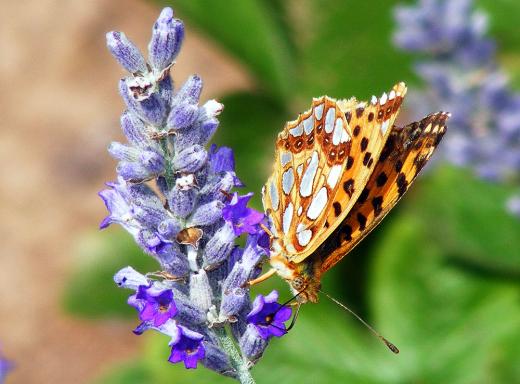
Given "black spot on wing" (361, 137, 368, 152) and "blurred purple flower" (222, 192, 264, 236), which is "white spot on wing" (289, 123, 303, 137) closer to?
"black spot on wing" (361, 137, 368, 152)

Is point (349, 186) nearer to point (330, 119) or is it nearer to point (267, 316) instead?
point (330, 119)

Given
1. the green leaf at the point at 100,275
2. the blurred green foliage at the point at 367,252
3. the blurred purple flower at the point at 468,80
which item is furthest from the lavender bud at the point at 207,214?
the green leaf at the point at 100,275

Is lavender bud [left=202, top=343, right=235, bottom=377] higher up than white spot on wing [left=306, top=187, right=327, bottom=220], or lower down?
lower down

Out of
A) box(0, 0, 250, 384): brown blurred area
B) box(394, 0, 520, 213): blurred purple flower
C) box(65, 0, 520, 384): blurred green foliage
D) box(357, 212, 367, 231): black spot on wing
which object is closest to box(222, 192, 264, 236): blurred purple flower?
box(357, 212, 367, 231): black spot on wing

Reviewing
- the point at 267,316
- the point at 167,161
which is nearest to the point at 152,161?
the point at 167,161

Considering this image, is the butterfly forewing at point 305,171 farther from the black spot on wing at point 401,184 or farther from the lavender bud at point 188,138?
the lavender bud at point 188,138

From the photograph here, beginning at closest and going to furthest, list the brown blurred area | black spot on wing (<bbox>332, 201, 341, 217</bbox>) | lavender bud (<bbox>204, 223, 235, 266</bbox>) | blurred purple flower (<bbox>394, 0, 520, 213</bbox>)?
lavender bud (<bbox>204, 223, 235, 266</bbox>) < black spot on wing (<bbox>332, 201, 341, 217</bbox>) < blurred purple flower (<bbox>394, 0, 520, 213</bbox>) < the brown blurred area
